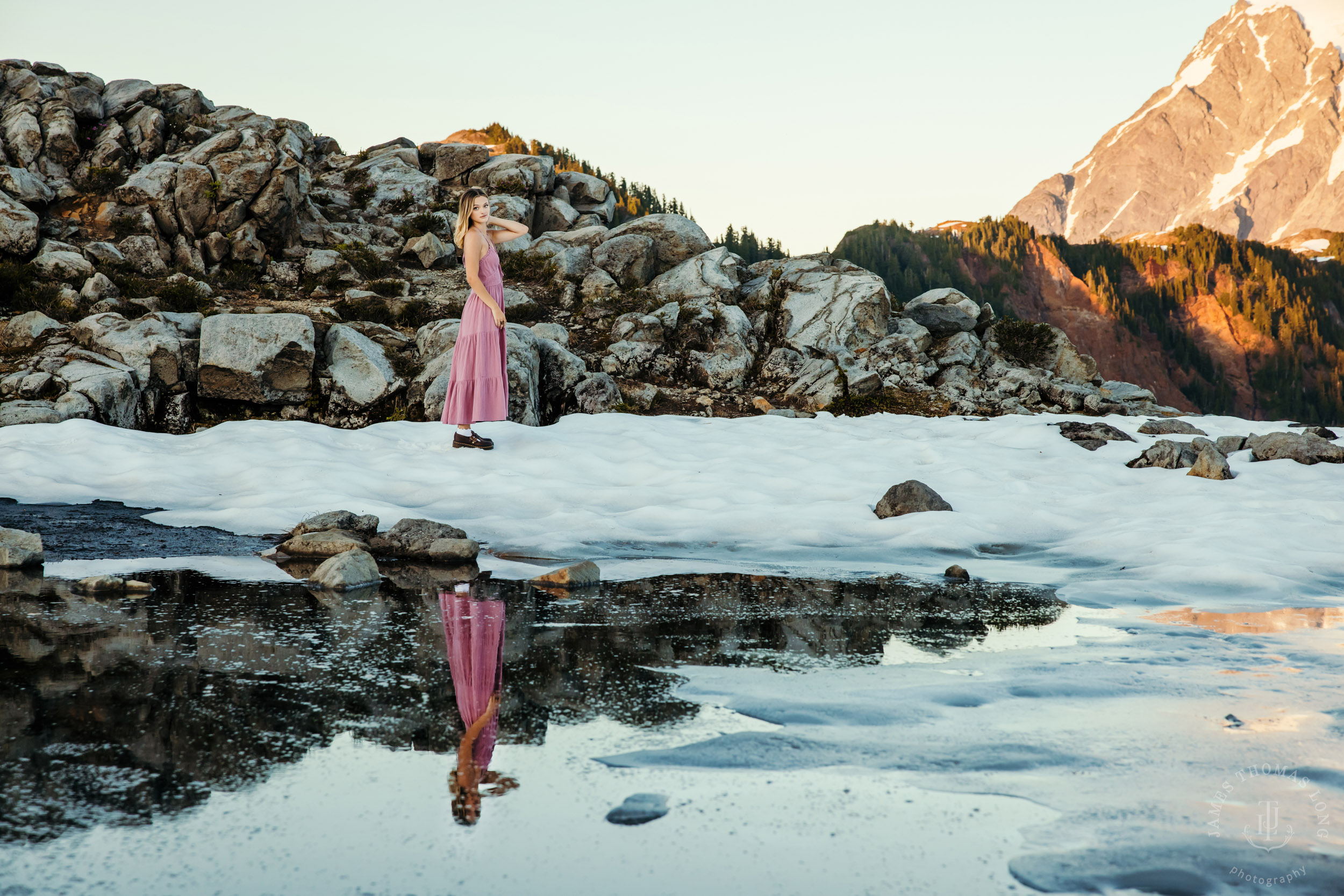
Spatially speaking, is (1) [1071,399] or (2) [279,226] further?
(2) [279,226]

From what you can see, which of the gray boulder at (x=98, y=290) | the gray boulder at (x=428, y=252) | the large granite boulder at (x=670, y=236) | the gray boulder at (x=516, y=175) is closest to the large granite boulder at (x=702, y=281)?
the large granite boulder at (x=670, y=236)

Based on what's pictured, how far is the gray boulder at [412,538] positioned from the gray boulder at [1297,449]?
808 cm

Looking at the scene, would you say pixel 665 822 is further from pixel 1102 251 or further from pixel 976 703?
pixel 1102 251

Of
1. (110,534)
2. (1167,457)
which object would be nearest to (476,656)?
(110,534)

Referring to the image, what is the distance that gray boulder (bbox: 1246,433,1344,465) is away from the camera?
300 inches

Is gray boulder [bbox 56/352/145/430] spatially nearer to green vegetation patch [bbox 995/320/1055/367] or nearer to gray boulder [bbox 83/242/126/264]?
gray boulder [bbox 83/242/126/264]

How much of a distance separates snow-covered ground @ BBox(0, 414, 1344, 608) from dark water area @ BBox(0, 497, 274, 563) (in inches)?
9.4

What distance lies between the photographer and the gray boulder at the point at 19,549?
159 inches

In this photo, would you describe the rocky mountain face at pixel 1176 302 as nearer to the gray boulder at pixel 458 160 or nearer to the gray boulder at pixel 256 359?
the gray boulder at pixel 458 160

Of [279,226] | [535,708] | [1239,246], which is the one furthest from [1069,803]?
Answer: [1239,246]

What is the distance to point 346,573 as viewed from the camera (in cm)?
401

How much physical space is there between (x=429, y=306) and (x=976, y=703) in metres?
13.7

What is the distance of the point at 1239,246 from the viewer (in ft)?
345

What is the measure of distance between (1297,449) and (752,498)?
19.0ft
